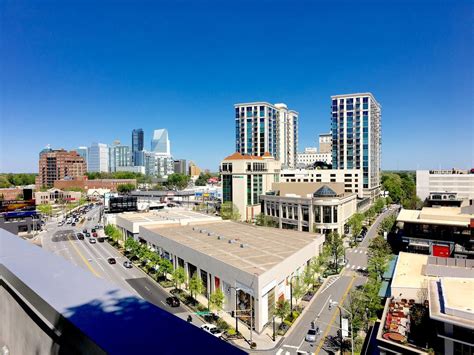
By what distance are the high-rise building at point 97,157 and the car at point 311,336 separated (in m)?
187

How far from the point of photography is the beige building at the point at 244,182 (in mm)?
50156

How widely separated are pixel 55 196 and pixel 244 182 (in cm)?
5235

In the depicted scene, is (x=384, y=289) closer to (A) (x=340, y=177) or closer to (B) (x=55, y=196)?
(A) (x=340, y=177)

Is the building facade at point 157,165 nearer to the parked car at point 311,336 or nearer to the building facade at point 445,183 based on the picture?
the building facade at point 445,183

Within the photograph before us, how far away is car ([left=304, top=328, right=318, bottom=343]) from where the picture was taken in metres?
15.8

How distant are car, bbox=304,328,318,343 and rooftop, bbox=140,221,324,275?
3671 millimetres

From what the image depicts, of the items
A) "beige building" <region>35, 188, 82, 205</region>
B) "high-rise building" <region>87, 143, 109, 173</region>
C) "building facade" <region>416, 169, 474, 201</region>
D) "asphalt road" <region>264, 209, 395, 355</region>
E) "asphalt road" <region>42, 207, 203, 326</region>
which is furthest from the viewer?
"high-rise building" <region>87, 143, 109, 173</region>

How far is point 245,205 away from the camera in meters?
50.4

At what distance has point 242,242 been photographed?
82.3ft

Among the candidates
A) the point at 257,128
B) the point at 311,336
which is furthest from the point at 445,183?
the point at 311,336

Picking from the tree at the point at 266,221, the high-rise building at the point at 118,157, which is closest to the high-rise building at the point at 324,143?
the tree at the point at 266,221

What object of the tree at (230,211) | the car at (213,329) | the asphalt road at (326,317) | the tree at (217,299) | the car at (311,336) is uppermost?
the tree at (230,211)

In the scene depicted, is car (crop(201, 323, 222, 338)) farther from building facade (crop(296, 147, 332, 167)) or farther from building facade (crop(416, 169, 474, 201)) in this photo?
building facade (crop(296, 147, 332, 167))

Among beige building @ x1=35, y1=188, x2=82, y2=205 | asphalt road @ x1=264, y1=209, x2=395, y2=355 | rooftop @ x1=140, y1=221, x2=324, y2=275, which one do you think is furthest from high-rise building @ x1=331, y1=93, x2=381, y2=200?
beige building @ x1=35, y1=188, x2=82, y2=205
